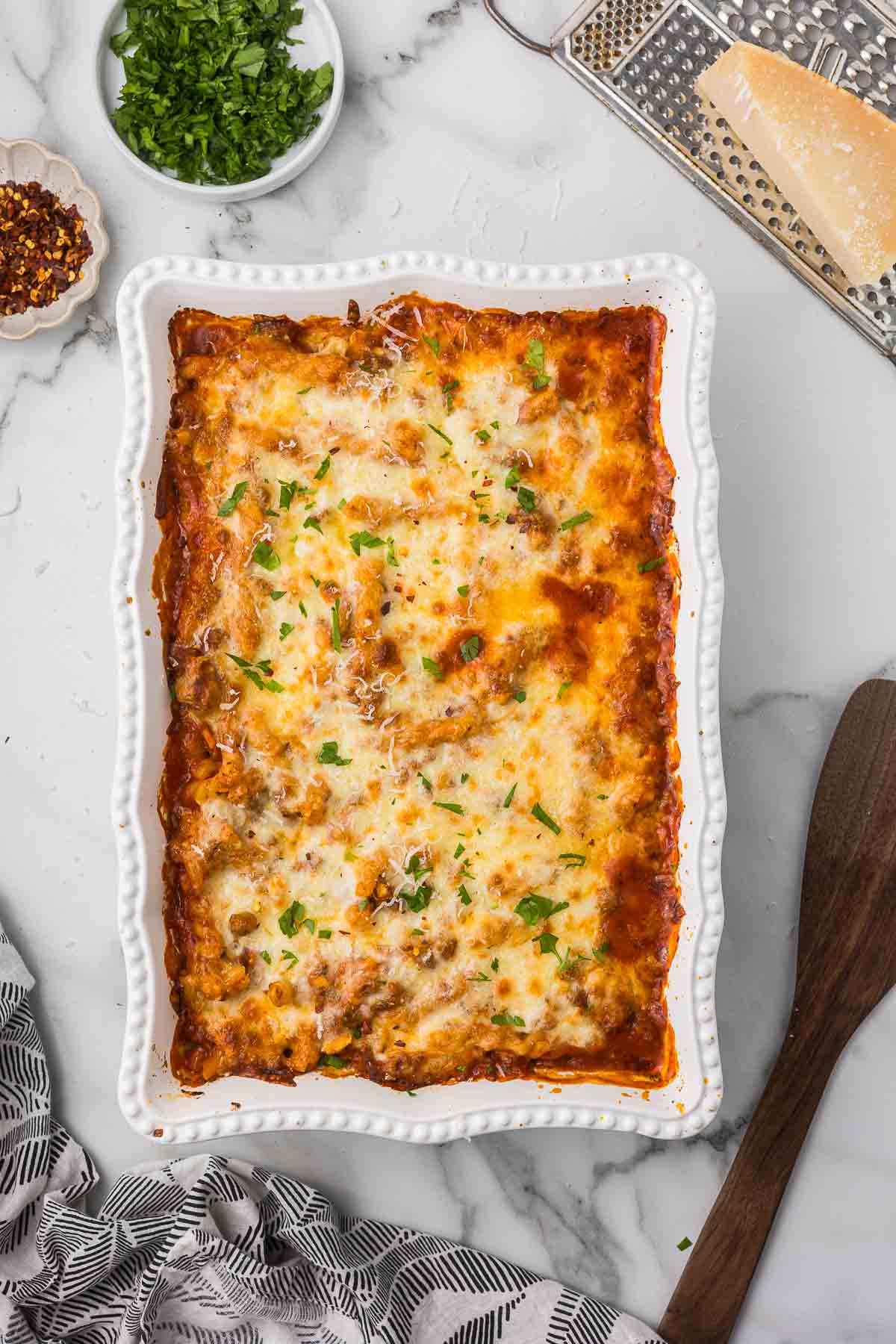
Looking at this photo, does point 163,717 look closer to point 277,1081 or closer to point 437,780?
point 437,780

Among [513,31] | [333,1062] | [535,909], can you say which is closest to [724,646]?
[535,909]

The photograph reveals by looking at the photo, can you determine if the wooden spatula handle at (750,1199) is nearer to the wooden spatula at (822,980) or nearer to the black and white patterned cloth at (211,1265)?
the wooden spatula at (822,980)

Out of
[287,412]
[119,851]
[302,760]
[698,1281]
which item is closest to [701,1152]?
[698,1281]

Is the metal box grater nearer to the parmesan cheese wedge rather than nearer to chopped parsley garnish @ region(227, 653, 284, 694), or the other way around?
the parmesan cheese wedge

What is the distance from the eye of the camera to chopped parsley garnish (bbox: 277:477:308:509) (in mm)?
2250

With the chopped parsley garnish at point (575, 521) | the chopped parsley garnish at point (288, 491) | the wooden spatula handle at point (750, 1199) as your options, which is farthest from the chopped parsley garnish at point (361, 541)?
the wooden spatula handle at point (750, 1199)

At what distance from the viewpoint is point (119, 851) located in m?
2.20

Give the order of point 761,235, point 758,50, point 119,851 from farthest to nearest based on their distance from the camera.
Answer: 1. point 761,235
2. point 758,50
3. point 119,851

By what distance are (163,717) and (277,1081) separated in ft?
2.55

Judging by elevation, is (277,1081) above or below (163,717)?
below

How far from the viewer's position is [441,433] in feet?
7.57

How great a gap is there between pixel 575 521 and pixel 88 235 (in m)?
1.39

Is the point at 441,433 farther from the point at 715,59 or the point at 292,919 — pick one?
the point at 715,59

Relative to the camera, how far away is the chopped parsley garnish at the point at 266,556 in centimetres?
225
